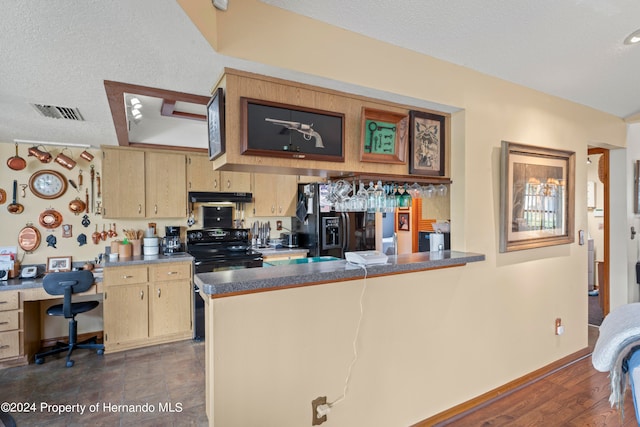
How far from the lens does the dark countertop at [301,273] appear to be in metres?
1.53

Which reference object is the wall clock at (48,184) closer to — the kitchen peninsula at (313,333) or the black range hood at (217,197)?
the black range hood at (217,197)

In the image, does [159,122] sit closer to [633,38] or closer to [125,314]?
[125,314]

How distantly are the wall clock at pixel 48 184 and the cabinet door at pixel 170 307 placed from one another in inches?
60.5

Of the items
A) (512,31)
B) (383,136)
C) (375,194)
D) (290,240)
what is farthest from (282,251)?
(512,31)

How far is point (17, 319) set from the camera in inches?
122

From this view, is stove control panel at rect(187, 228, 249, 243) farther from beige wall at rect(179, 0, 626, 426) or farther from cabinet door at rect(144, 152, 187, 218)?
beige wall at rect(179, 0, 626, 426)

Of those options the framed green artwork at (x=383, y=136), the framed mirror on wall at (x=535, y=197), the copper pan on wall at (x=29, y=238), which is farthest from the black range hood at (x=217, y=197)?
the framed mirror on wall at (x=535, y=197)

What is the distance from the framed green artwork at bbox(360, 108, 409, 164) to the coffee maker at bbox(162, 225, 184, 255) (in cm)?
303

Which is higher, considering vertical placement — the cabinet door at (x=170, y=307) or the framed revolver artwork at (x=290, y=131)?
the framed revolver artwork at (x=290, y=131)

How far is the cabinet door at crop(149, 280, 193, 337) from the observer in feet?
11.9

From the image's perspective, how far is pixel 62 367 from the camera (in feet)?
10.2

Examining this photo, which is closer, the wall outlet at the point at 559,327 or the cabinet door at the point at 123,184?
the wall outlet at the point at 559,327

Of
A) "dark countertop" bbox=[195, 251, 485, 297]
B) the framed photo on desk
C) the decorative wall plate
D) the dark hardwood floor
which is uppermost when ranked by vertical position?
the decorative wall plate

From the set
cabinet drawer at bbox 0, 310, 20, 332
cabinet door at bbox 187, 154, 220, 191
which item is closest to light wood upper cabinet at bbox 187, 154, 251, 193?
cabinet door at bbox 187, 154, 220, 191
